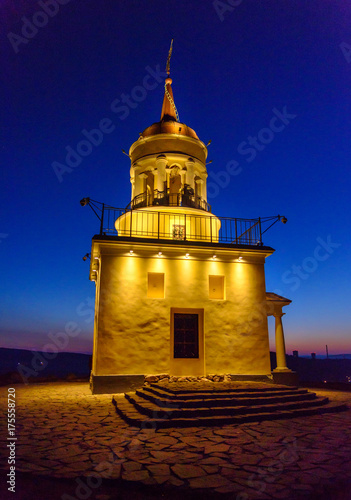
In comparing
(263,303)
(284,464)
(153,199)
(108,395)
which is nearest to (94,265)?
(153,199)

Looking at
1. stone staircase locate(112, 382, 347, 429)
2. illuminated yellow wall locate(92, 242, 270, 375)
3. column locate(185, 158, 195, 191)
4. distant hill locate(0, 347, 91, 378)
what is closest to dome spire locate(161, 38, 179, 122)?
column locate(185, 158, 195, 191)

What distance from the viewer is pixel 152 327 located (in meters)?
13.0

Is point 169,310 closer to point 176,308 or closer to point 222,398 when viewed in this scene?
point 176,308

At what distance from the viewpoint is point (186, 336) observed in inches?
539

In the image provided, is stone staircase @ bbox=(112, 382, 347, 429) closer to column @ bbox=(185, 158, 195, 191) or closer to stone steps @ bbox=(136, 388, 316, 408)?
stone steps @ bbox=(136, 388, 316, 408)

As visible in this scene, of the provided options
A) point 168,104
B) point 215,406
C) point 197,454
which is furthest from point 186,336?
point 168,104

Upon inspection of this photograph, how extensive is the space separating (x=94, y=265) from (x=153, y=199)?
169 inches

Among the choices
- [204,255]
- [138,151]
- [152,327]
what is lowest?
[152,327]

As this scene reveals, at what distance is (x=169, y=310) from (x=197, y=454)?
25.6 feet

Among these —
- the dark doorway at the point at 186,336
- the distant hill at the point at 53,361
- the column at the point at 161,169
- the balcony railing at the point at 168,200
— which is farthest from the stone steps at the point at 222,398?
the distant hill at the point at 53,361

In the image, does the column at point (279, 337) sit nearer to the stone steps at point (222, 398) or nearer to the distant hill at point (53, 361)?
the stone steps at point (222, 398)

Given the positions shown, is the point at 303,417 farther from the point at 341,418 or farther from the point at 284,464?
the point at 284,464

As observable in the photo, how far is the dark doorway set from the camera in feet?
44.5

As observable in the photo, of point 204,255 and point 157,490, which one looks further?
point 204,255
